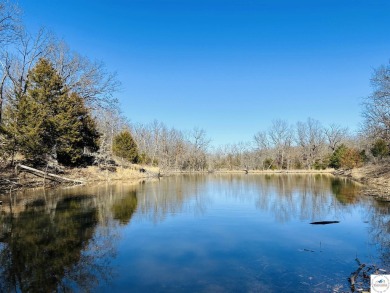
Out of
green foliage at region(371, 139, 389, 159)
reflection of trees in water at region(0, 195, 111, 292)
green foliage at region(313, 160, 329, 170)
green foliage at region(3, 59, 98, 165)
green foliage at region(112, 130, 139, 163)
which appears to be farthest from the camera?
green foliage at region(313, 160, 329, 170)

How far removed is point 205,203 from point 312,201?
7.15 meters

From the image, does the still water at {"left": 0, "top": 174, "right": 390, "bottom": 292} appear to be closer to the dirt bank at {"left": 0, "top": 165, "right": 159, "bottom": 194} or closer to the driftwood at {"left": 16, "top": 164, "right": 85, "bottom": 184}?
the dirt bank at {"left": 0, "top": 165, "right": 159, "bottom": 194}

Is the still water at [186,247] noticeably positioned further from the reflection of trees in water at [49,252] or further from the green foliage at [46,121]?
the green foliage at [46,121]

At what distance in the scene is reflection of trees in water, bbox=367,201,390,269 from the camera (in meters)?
9.54

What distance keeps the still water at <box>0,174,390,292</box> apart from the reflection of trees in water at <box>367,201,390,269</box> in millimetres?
33

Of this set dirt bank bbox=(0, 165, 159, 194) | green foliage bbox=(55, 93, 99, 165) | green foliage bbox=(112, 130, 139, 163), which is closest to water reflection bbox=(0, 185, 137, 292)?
dirt bank bbox=(0, 165, 159, 194)

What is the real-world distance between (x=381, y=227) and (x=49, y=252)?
12598 millimetres

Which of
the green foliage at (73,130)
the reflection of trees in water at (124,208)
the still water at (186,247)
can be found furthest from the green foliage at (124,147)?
the still water at (186,247)

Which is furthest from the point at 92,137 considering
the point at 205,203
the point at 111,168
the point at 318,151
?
the point at 318,151

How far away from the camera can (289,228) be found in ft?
43.8

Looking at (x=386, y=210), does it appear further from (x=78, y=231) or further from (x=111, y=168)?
(x=111, y=168)

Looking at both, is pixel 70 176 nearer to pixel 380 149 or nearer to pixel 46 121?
pixel 46 121

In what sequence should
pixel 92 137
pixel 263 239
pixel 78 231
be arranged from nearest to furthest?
pixel 263 239 < pixel 78 231 < pixel 92 137

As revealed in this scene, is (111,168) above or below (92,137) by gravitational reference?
below
